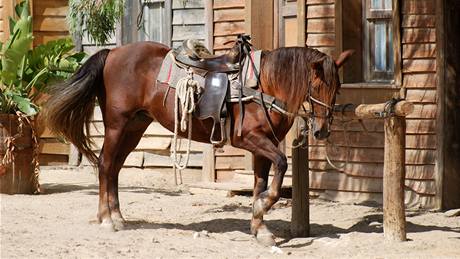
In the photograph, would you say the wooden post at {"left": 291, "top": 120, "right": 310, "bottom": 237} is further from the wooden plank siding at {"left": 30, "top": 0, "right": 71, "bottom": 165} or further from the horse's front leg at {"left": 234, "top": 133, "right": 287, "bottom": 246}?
the wooden plank siding at {"left": 30, "top": 0, "right": 71, "bottom": 165}

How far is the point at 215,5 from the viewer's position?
12297mm

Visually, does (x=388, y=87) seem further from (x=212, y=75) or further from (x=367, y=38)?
(x=212, y=75)

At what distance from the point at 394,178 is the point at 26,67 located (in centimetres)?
505

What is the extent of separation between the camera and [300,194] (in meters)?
8.98

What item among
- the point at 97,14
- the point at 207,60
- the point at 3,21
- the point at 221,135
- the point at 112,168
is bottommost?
the point at 112,168

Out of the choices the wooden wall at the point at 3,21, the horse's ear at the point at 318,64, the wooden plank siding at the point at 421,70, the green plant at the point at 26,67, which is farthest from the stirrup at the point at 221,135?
the wooden wall at the point at 3,21

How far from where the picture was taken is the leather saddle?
8.49 metres

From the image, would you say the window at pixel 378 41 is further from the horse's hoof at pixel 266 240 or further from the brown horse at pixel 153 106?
the horse's hoof at pixel 266 240

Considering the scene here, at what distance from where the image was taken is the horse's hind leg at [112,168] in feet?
29.1

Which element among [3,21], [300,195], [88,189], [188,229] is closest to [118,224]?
[188,229]

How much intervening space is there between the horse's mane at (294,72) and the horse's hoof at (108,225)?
75.4 inches

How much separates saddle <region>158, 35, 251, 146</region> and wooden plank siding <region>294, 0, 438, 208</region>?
1.92m

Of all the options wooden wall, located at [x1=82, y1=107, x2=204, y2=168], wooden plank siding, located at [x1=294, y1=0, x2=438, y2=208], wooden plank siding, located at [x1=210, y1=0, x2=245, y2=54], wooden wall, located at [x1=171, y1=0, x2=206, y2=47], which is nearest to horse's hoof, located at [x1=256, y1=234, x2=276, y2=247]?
wooden plank siding, located at [x1=294, y1=0, x2=438, y2=208]

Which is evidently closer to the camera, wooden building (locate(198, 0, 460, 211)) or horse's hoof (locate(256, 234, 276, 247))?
horse's hoof (locate(256, 234, 276, 247))
